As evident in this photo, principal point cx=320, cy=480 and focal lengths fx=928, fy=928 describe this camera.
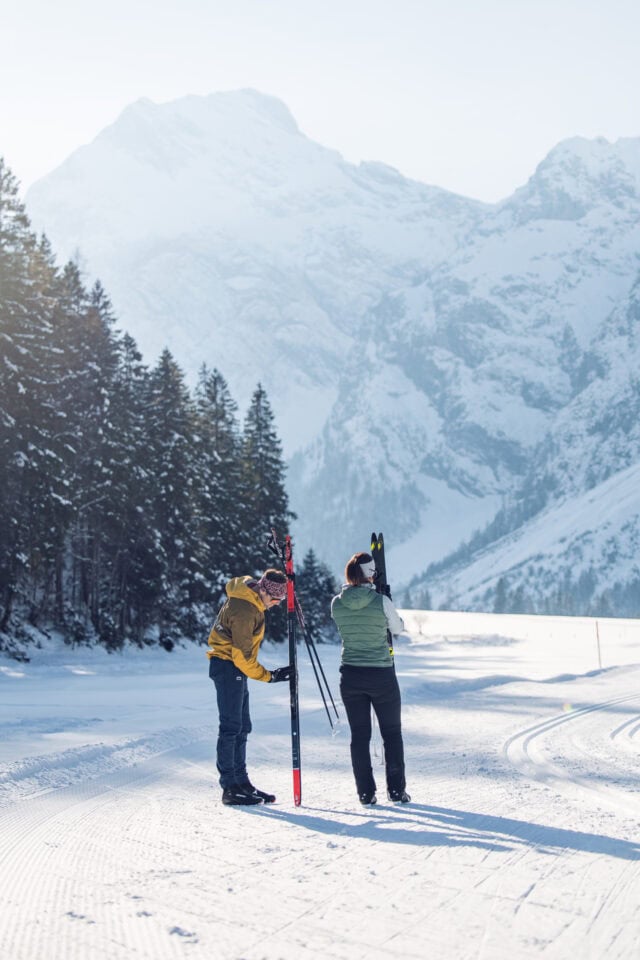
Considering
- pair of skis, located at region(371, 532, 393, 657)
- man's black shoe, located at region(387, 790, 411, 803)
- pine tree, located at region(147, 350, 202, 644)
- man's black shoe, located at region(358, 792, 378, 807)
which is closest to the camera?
man's black shoe, located at region(358, 792, 378, 807)

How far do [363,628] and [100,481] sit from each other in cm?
2697

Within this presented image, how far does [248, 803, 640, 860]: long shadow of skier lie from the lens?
611 cm

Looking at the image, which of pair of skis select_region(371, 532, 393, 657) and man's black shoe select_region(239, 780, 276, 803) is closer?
man's black shoe select_region(239, 780, 276, 803)

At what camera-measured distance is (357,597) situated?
26.3 ft

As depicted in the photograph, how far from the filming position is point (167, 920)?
457 cm

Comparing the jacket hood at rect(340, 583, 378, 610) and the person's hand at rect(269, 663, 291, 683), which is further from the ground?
the jacket hood at rect(340, 583, 378, 610)

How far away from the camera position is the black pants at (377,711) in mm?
7836

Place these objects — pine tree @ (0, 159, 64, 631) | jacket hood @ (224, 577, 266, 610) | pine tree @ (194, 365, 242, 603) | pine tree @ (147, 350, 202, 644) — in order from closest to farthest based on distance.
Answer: jacket hood @ (224, 577, 266, 610) < pine tree @ (0, 159, 64, 631) < pine tree @ (147, 350, 202, 644) < pine tree @ (194, 365, 242, 603)

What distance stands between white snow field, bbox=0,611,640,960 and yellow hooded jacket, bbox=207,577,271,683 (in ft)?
3.91

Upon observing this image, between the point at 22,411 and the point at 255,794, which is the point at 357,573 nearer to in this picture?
the point at 255,794

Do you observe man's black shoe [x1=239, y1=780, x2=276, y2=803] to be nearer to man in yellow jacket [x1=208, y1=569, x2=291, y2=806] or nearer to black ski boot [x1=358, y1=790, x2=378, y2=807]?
man in yellow jacket [x1=208, y1=569, x2=291, y2=806]

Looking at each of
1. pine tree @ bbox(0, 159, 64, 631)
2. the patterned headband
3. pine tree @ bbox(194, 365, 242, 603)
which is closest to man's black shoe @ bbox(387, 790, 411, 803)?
the patterned headband

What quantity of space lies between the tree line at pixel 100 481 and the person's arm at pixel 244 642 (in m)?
19.4

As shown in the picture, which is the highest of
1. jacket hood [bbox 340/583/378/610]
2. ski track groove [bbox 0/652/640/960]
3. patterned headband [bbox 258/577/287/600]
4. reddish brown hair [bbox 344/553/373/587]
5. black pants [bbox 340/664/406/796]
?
reddish brown hair [bbox 344/553/373/587]
